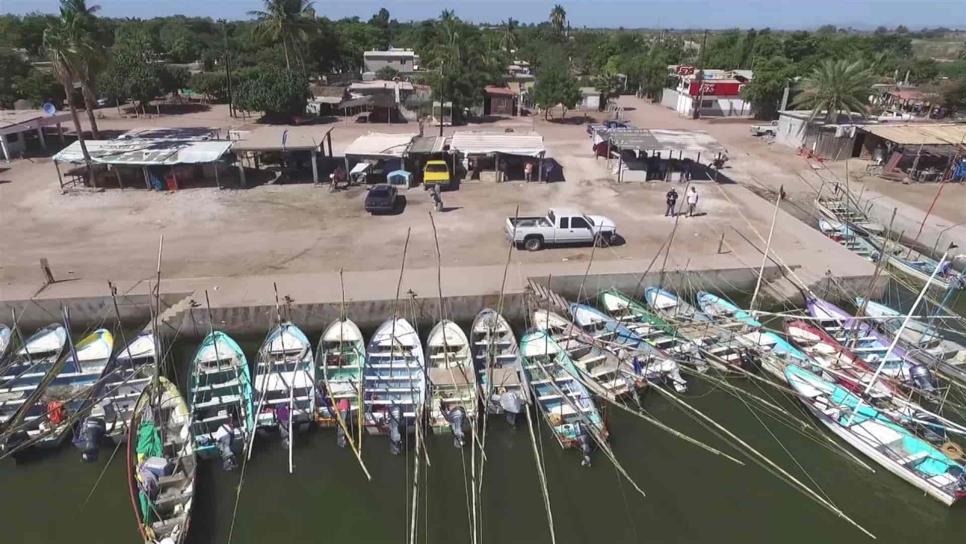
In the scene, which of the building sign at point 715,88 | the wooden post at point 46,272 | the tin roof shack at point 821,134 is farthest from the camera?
the building sign at point 715,88

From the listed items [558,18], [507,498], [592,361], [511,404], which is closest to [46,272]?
[511,404]

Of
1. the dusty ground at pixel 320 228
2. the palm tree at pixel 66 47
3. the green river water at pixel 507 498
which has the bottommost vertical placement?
the green river water at pixel 507 498

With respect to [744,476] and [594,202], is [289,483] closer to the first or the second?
[744,476]

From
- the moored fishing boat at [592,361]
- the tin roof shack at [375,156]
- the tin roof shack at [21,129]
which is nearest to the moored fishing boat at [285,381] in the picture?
the moored fishing boat at [592,361]

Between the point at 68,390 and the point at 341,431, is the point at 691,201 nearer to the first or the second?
the point at 341,431

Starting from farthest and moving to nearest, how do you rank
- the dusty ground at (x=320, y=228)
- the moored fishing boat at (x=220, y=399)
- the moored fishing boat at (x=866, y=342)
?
the dusty ground at (x=320, y=228) → the moored fishing boat at (x=866, y=342) → the moored fishing boat at (x=220, y=399)

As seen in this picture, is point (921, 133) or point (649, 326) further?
point (921, 133)

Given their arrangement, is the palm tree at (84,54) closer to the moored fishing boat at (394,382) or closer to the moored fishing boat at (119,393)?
the moored fishing boat at (119,393)

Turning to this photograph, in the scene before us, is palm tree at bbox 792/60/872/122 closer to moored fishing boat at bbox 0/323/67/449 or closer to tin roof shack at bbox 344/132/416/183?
tin roof shack at bbox 344/132/416/183
